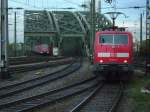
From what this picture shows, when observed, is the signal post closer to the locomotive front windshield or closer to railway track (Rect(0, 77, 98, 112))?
railway track (Rect(0, 77, 98, 112))

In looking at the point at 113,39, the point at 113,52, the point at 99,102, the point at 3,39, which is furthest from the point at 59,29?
the point at 99,102

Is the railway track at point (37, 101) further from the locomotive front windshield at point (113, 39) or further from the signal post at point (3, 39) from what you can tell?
the signal post at point (3, 39)

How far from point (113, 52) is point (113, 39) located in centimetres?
86

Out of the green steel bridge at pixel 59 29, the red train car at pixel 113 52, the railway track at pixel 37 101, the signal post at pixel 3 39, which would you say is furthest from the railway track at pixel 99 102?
the green steel bridge at pixel 59 29

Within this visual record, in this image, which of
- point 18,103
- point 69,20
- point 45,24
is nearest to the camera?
point 18,103

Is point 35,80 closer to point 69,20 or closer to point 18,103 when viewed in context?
point 18,103

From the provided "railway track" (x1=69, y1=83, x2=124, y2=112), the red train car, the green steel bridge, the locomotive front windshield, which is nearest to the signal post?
the red train car

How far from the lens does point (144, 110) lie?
44.8 feet

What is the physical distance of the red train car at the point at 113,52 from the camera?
23.2 meters

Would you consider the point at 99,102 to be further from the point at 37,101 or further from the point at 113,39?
the point at 113,39

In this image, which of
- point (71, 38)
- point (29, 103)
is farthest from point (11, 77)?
point (71, 38)

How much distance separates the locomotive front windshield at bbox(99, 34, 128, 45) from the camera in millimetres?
23953

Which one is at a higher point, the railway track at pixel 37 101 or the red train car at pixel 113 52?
the red train car at pixel 113 52

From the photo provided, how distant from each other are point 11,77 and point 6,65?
0.96 metres
